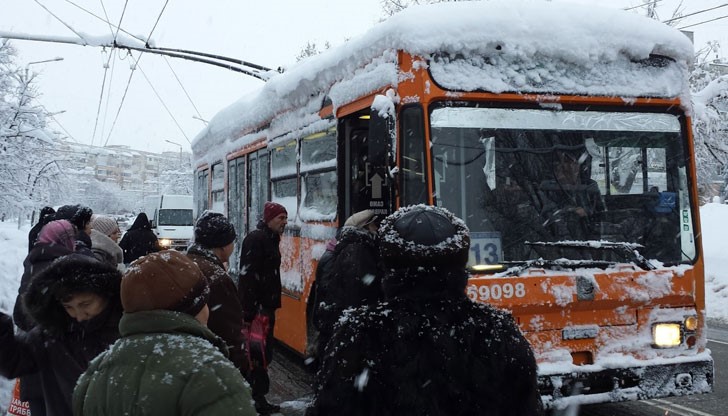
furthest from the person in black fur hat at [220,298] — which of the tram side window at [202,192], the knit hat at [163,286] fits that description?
the tram side window at [202,192]

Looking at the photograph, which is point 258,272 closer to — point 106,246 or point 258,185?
point 106,246

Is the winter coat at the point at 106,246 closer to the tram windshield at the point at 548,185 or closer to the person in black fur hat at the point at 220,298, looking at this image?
the person in black fur hat at the point at 220,298

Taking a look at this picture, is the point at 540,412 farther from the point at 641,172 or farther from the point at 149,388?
the point at 641,172

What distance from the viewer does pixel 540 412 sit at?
2.03 meters

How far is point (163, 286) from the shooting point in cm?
215

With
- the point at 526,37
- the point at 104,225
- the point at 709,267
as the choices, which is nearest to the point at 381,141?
the point at 526,37

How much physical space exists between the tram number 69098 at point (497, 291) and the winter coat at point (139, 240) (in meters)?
5.52

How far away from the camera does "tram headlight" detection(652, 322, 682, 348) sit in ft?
16.5

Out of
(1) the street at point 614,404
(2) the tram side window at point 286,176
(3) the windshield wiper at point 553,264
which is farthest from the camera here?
(2) the tram side window at point 286,176

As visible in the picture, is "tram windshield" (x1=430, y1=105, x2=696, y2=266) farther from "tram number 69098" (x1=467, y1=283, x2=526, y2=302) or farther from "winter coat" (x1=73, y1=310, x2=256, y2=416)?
"winter coat" (x1=73, y1=310, x2=256, y2=416)

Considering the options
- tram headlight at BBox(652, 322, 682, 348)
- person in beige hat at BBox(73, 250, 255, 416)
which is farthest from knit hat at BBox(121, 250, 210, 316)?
tram headlight at BBox(652, 322, 682, 348)

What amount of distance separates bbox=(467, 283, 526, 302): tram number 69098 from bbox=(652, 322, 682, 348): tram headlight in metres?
1.04

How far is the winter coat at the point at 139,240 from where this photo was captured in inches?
360

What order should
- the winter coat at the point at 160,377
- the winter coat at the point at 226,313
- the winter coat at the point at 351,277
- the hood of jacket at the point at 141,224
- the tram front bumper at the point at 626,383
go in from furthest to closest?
1. the hood of jacket at the point at 141,224
2. the tram front bumper at the point at 626,383
3. the winter coat at the point at 351,277
4. the winter coat at the point at 226,313
5. the winter coat at the point at 160,377
